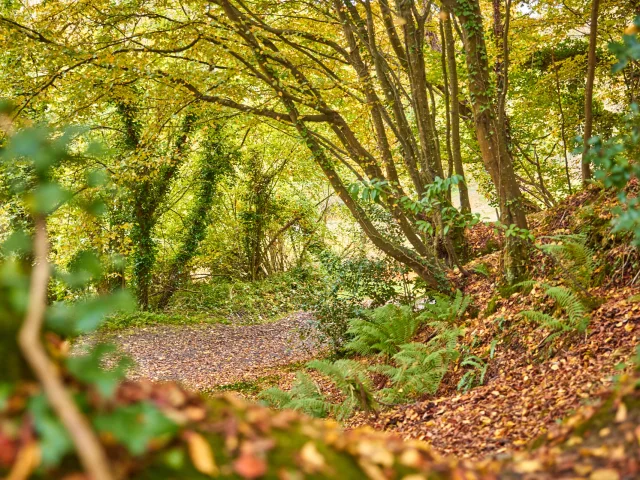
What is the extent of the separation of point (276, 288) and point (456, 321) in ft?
34.1

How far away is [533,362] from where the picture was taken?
4598mm

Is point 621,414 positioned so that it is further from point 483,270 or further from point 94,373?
point 483,270

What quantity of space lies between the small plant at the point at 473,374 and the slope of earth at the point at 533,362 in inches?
2.2

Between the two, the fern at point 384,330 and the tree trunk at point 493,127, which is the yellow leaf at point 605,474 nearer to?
the tree trunk at point 493,127

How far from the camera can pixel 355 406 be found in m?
5.83

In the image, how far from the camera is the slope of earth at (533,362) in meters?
3.30

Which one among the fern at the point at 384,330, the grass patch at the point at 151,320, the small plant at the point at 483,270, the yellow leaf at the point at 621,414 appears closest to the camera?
the yellow leaf at the point at 621,414

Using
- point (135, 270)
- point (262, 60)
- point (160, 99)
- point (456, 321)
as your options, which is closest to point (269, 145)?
point (135, 270)

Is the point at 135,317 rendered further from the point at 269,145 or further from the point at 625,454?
the point at 625,454

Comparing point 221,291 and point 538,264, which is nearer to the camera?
point 538,264

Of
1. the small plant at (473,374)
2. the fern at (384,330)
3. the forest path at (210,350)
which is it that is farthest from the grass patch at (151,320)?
the small plant at (473,374)

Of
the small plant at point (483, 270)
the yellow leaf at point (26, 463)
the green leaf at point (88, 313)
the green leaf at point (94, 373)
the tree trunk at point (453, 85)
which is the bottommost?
the yellow leaf at point (26, 463)

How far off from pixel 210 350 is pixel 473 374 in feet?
26.3

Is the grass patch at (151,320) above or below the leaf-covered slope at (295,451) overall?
above
